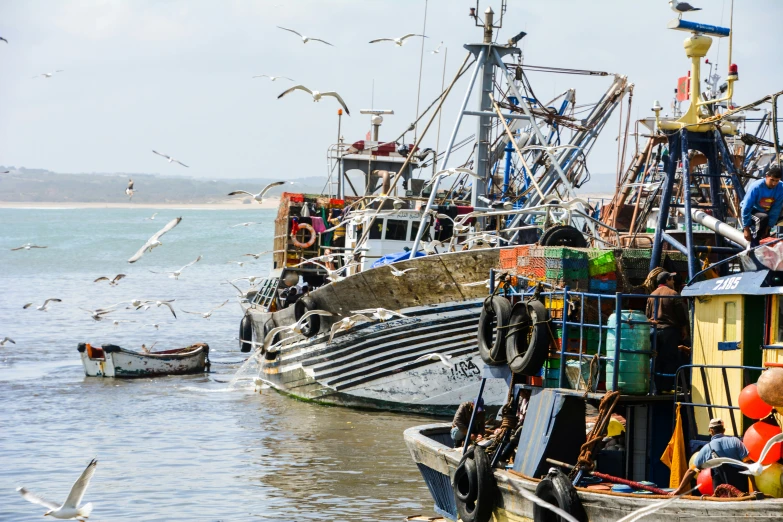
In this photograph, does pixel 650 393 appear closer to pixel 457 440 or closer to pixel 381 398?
pixel 457 440

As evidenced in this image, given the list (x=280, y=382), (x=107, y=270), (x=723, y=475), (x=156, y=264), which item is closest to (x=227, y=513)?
(x=723, y=475)

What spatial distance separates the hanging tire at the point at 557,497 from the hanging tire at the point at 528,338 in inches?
61.8

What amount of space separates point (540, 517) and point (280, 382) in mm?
15273

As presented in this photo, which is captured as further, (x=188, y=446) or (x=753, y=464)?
(x=188, y=446)

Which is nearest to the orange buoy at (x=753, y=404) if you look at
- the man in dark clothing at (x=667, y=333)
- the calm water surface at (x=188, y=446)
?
the man in dark clothing at (x=667, y=333)

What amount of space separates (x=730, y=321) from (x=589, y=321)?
230 centimetres

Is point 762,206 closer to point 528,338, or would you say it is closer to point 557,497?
point 528,338

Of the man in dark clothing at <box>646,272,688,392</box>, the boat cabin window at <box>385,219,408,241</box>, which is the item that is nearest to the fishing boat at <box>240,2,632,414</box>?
the boat cabin window at <box>385,219,408,241</box>

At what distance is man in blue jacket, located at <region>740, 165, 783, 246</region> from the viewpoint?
10336 millimetres

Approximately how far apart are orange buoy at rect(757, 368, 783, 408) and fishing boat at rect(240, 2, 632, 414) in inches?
226

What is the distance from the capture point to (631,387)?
1025 centimetres

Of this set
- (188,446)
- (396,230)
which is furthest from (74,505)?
(396,230)

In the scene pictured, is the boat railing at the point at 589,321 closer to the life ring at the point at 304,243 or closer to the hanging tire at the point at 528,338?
the hanging tire at the point at 528,338

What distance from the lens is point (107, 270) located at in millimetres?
74188
